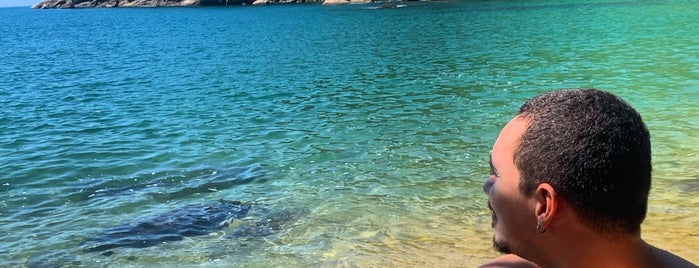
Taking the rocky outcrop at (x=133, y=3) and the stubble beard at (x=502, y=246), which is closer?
the stubble beard at (x=502, y=246)

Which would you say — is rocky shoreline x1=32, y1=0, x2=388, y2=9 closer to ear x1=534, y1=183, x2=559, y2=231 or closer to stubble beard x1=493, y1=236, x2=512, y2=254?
stubble beard x1=493, y1=236, x2=512, y2=254

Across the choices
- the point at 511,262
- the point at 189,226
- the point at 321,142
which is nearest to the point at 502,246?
the point at 511,262

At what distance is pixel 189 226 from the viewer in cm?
829

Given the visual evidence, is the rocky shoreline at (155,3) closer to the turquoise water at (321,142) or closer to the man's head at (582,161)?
the turquoise water at (321,142)

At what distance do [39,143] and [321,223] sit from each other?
9397 mm

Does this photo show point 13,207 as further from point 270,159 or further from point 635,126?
point 635,126

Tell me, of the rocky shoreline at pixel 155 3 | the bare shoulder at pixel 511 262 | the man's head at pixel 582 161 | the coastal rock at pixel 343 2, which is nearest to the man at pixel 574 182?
the man's head at pixel 582 161

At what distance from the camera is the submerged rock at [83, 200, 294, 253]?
7887 mm

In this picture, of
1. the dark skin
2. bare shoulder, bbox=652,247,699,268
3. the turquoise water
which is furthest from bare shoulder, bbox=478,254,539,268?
the turquoise water

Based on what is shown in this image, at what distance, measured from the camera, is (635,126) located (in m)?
1.69

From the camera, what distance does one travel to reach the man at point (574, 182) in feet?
5.44

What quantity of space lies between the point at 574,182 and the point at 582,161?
0.06m

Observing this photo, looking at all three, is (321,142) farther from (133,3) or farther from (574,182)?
(133,3)

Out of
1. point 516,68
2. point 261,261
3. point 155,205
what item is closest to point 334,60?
point 516,68
